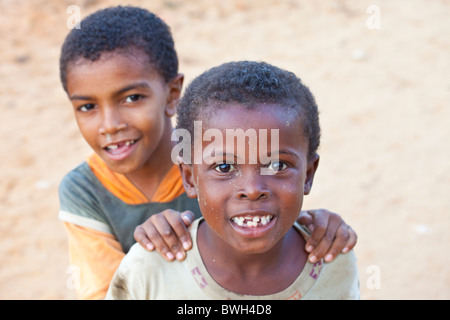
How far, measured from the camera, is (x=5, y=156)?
4438 mm

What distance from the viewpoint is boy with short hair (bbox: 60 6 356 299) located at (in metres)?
2.03

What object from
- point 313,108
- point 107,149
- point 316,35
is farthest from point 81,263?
point 316,35

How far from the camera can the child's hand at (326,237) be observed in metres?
1.81

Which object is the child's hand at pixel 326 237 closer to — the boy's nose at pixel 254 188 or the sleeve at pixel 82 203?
the boy's nose at pixel 254 188

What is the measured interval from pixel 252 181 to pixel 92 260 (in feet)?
2.96

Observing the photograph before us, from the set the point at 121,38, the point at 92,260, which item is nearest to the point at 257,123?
the point at 121,38

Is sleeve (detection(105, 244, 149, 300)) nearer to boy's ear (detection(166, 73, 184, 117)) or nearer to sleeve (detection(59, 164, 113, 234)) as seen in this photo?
sleeve (detection(59, 164, 113, 234))

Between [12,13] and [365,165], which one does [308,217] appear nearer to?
[365,165]

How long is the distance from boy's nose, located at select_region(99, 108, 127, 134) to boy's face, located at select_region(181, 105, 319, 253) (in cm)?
54

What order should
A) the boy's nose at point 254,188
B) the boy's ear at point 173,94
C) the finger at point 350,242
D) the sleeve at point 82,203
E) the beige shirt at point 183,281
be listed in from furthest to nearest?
the boy's ear at point 173,94 < the sleeve at point 82,203 < the finger at point 350,242 < the beige shirt at point 183,281 < the boy's nose at point 254,188

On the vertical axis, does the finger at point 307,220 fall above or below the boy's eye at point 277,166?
below

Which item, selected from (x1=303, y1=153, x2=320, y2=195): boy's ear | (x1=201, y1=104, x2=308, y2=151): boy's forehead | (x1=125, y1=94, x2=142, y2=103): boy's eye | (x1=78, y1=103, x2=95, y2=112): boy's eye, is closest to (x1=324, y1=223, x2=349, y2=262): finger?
(x1=303, y1=153, x2=320, y2=195): boy's ear

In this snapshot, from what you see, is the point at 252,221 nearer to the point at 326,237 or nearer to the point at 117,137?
the point at 326,237

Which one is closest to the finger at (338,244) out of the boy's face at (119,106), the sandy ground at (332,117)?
the boy's face at (119,106)
